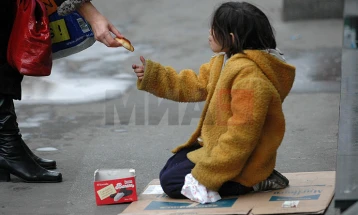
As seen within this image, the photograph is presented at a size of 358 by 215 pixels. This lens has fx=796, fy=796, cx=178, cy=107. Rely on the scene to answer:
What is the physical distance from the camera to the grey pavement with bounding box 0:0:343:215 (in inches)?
179

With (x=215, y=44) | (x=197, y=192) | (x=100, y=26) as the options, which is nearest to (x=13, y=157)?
(x=100, y=26)

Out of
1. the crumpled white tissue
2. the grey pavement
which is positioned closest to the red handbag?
the grey pavement

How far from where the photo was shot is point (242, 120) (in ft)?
12.5

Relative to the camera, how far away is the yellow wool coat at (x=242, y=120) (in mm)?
3832

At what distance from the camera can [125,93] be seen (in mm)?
6719

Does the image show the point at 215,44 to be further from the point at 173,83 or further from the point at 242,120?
the point at 242,120

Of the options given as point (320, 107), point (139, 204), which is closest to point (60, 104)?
point (320, 107)

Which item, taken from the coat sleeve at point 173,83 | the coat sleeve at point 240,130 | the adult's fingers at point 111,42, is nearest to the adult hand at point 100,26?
the adult's fingers at point 111,42

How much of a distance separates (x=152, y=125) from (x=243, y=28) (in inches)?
84.5

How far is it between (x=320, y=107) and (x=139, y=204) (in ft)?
8.55

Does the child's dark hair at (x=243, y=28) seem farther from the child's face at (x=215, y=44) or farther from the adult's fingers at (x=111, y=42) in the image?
the adult's fingers at (x=111, y=42)

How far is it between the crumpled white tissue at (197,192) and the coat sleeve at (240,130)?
0.07 metres

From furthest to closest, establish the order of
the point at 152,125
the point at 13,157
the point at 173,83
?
the point at 152,125
the point at 13,157
the point at 173,83

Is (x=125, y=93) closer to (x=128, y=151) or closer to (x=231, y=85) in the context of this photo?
(x=128, y=151)
